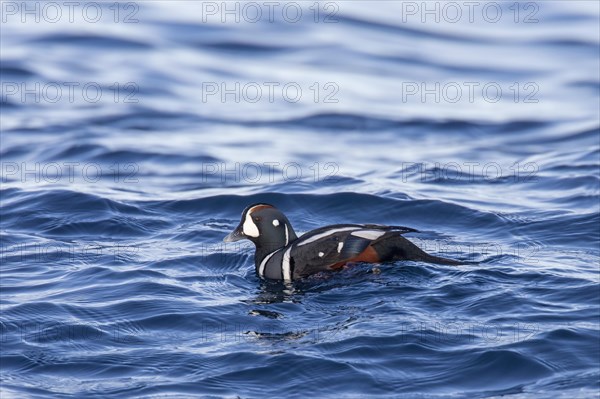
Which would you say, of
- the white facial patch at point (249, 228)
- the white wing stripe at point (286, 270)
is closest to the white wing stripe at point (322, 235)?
the white wing stripe at point (286, 270)

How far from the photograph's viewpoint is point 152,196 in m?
13.9

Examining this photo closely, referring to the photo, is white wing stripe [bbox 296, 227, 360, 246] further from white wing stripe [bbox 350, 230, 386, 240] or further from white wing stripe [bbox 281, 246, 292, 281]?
white wing stripe [bbox 281, 246, 292, 281]

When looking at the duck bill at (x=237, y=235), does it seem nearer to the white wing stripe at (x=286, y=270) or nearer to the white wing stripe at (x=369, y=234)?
the white wing stripe at (x=286, y=270)

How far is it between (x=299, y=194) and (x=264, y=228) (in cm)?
285

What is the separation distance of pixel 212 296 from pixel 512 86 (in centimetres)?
1149

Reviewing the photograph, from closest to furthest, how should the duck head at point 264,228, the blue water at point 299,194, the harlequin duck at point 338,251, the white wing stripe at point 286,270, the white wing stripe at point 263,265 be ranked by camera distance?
the blue water at point 299,194, the harlequin duck at point 338,251, the white wing stripe at point 286,270, the white wing stripe at point 263,265, the duck head at point 264,228

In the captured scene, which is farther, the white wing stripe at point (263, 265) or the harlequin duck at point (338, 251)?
the white wing stripe at point (263, 265)

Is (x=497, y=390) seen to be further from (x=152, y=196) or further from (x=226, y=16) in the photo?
(x=226, y=16)

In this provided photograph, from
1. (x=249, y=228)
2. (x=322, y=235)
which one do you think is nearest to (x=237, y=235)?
(x=249, y=228)

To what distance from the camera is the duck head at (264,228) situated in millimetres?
10922

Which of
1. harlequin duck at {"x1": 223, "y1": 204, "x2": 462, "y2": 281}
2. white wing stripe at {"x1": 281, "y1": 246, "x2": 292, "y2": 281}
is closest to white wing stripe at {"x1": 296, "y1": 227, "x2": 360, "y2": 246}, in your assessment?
harlequin duck at {"x1": 223, "y1": 204, "x2": 462, "y2": 281}

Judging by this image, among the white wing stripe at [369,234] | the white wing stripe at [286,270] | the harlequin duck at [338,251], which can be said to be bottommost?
the white wing stripe at [286,270]

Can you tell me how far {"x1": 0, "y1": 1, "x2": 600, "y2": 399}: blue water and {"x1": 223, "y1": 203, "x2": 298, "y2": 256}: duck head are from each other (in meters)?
0.41

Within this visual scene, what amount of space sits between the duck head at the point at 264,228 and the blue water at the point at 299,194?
0.41 metres
